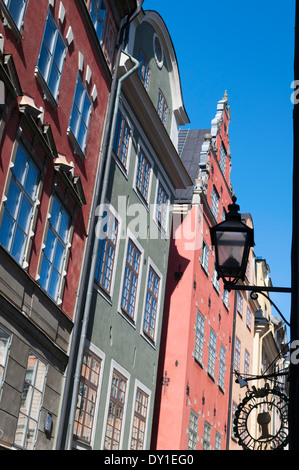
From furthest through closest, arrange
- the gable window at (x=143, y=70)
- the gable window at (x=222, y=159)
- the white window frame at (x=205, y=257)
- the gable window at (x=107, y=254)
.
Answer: the gable window at (x=222, y=159) < the white window frame at (x=205, y=257) < the gable window at (x=143, y=70) < the gable window at (x=107, y=254)

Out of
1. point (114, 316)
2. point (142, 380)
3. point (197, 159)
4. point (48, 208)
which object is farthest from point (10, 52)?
point (197, 159)

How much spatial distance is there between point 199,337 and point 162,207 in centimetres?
531

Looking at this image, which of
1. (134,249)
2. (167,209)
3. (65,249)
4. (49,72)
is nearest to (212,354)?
(167,209)

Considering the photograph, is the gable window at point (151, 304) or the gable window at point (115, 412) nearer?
the gable window at point (115, 412)

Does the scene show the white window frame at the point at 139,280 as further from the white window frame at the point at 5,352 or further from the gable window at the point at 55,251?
the white window frame at the point at 5,352

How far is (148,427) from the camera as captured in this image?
17.9 meters

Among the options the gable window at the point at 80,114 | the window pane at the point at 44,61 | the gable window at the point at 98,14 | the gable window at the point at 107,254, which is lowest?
the gable window at the point at 107,254

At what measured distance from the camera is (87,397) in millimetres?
14070

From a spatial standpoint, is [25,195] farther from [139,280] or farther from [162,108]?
[162,108]

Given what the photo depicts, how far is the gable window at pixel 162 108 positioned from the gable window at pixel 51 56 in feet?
23.7

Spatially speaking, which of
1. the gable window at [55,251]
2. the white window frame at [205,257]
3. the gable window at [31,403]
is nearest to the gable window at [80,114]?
the gable window at [55,251]

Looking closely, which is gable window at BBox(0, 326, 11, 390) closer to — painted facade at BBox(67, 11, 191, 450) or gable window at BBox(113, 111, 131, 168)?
painted facade at BBox(67, 11, 191, 450)

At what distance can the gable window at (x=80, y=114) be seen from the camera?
13.5 meters

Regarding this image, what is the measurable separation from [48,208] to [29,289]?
159cm
